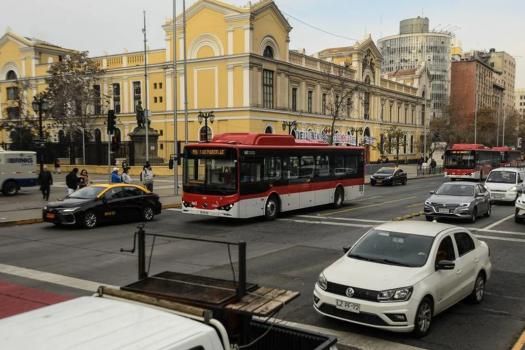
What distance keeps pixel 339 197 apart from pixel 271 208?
5.90 meters

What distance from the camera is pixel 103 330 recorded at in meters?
3.11

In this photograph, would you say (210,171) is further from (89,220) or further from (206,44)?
(206,44)

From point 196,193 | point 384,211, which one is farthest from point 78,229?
point 384,211

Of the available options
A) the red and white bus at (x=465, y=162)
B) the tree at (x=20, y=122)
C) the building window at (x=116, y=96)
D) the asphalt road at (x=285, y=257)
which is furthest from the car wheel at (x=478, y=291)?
the building window at (x=116, y=96)

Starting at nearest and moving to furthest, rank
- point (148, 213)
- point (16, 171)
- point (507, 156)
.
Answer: point (148, 213) < point (16, 171) < point (507, 156)

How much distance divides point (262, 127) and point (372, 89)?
2924cm

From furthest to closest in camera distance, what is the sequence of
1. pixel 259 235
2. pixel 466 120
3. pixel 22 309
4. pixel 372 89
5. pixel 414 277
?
pixel 466 120 < pixel 372 89 < pixel 259 235 < pixel 22 309 < pixel 414 277

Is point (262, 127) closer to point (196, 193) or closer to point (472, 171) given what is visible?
point (472, 171)

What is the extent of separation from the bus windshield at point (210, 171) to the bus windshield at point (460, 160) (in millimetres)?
32258

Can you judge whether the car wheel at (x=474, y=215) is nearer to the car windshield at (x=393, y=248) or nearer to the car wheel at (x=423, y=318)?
the car windshield at (x=393, y=248)

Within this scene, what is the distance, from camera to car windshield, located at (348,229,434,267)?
8258mm

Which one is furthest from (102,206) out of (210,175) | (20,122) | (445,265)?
(20,122)

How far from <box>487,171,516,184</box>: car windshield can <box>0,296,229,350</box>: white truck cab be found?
27.2m

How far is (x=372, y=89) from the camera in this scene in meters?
77.6
